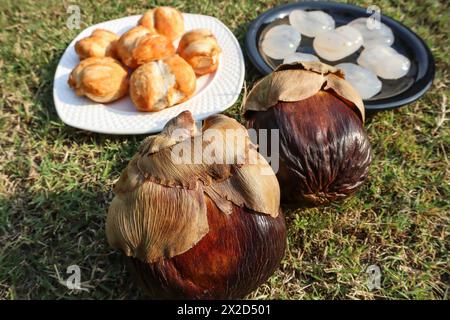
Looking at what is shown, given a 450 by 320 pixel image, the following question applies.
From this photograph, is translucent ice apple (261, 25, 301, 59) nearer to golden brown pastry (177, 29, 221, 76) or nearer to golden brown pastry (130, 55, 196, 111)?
golden brown pastry (177, 29, 221, 76)

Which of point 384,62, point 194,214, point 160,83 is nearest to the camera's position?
point 194,214

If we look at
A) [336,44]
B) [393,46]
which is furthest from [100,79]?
[393,46]

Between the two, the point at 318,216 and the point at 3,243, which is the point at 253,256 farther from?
the point at 3,243

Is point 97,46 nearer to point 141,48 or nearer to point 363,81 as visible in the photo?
point 141,48

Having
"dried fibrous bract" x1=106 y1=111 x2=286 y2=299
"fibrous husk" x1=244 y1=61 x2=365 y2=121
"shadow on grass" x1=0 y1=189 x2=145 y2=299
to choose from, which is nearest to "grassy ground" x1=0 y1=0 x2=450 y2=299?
"shadow on grass" x1=0 y1=189 x2=145 y2=299

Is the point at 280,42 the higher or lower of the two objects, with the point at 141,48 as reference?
lower

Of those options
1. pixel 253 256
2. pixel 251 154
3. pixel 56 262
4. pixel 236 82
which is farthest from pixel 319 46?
pixel 56 262
